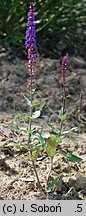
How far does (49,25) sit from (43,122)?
3.61 ft

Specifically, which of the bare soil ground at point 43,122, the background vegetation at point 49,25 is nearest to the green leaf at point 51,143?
the bare soil ground at point 43,122

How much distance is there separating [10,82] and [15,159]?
904mm

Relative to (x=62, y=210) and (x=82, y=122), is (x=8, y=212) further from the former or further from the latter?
(x=82, y=122)

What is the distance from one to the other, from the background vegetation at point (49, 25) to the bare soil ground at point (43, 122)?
0.18 meters

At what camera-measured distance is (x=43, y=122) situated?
3205 mm

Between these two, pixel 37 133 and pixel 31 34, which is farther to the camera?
pixel 37 133

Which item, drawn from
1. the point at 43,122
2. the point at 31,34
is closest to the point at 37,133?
the point at 31,34

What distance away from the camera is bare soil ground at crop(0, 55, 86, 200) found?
2561mm

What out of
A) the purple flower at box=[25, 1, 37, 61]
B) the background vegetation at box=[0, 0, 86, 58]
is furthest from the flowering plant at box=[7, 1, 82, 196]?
the background vegetation at box=[0, 0, 86, 58]

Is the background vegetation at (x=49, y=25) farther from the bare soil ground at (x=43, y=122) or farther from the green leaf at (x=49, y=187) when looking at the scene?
the green leaf at (x=49, y=187)

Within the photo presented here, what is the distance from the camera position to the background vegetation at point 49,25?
387 centimetres

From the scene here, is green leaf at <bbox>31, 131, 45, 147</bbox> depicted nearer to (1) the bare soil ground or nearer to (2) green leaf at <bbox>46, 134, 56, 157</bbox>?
(2) green leaf at <bbox>46, 134, 56, 157</bbox>

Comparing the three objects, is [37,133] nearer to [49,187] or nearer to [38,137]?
[38,137]

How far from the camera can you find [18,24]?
13.0 ft
